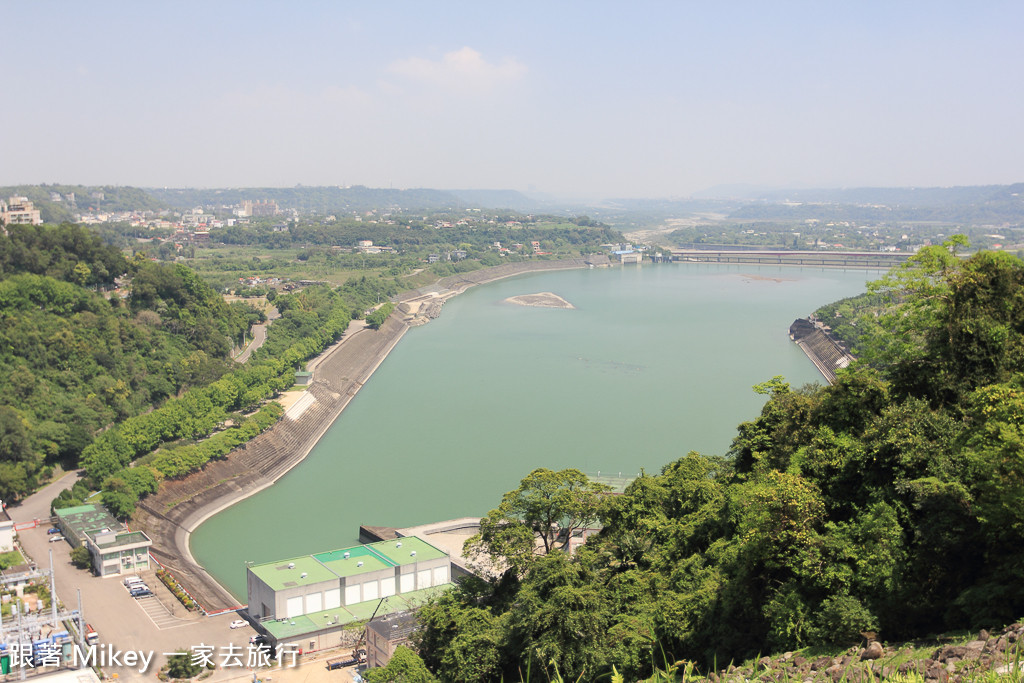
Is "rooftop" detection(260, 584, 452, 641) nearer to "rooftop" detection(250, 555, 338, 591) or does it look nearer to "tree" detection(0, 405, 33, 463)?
"rooftop" detection(250, 555, 338, 591)

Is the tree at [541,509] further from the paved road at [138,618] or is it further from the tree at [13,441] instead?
the tree at [13,441]

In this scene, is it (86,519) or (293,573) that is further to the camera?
(86,519)

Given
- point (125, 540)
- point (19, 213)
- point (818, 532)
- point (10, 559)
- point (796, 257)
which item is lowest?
point (10, 559)

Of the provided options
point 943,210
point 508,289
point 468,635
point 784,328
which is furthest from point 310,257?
point 943,210

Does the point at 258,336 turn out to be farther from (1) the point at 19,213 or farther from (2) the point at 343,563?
(2) the point at 343,563

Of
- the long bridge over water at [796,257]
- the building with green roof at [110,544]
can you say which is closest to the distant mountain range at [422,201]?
the long bridge over water at [796,257]

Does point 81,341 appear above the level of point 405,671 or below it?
above

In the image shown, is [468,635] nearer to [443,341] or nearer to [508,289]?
[443,341]

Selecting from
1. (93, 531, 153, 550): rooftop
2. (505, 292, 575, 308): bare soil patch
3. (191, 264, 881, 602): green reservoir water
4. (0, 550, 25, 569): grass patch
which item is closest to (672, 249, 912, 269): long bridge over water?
(191, 264, 881, 602): green reservoir water

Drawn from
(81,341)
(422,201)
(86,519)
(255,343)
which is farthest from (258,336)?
(422,201)
